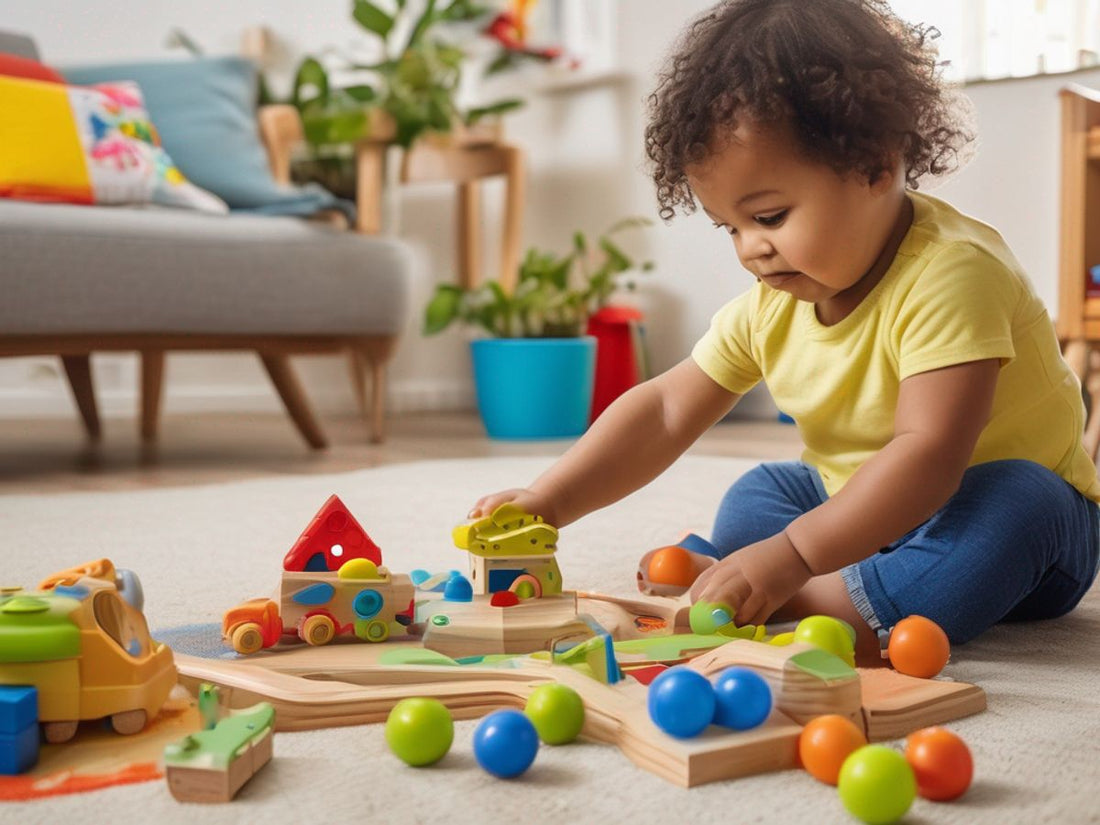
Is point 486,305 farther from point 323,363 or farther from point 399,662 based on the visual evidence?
point 399,662

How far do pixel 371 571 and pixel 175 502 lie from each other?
2.64 feet

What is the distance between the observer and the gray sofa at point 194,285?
1.68 meters

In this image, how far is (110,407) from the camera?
283cm

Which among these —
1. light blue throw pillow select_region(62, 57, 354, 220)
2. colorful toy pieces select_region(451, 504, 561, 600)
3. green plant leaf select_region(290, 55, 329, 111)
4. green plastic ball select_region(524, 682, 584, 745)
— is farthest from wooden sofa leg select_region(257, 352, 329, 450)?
green plastic ball select_region(524, 682, 584, 745)

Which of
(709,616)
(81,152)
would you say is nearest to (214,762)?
(709,616)

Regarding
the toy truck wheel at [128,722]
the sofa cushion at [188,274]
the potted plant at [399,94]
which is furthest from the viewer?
the potted plant at [399,94]

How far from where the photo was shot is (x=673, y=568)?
901 millimetres

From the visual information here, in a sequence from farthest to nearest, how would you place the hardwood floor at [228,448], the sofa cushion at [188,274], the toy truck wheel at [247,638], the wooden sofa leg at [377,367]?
1. the wooden sofa leg at [377,367]
2. the hardwood floor at [228,448]
3. the sofa cushion at [188,274]
4. the toy truck wheel at [247,638]

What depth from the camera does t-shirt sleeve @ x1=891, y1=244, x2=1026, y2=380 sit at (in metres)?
0.76

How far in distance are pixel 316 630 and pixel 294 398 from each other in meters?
1.41

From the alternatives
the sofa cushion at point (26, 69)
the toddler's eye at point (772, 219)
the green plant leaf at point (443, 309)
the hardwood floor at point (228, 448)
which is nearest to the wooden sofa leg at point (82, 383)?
the hardwood floor at point (228, 448)

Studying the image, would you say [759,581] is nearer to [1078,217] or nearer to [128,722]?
[128,722]

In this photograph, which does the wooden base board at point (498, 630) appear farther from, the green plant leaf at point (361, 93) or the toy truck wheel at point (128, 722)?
the green plant leaf at point (361, 93)

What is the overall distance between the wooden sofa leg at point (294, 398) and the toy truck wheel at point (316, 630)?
1374 mm
